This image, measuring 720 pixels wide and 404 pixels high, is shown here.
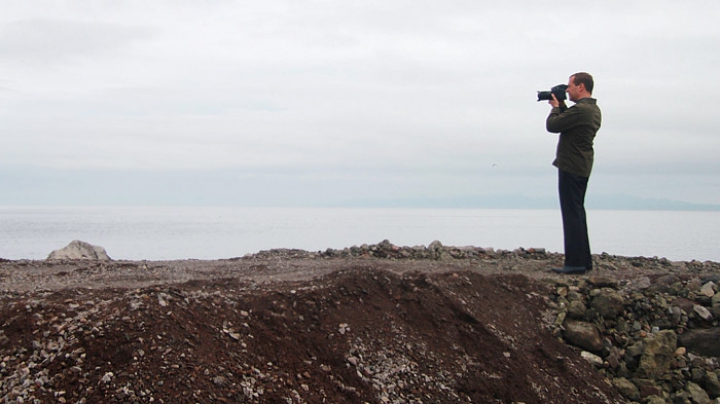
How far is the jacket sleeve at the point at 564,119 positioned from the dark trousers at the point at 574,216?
670 mm

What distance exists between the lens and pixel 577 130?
939 centimetres

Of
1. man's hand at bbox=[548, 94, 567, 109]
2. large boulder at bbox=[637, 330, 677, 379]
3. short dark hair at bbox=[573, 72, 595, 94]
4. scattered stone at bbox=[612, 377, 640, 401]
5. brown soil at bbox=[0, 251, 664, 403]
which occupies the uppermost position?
short dark hair at bbox=[573, 72, 595, 94]

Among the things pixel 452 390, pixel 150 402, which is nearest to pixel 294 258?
pixel 452 390

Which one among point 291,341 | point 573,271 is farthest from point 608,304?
point 291,341

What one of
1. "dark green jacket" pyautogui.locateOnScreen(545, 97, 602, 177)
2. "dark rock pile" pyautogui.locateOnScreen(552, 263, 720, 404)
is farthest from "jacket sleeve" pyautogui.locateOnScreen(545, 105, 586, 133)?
"dark rock pile" pyautogui.locateOnScreen(552, 263, 720, 404)

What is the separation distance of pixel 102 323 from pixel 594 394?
16.2 feet

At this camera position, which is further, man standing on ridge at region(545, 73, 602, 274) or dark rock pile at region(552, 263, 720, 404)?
man standing on ridge at region(545, 73, 602, 274)

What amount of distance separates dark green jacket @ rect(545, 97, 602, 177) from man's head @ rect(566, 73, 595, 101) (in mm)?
113

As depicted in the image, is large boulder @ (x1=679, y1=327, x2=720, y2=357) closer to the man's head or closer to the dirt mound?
the dirt mound

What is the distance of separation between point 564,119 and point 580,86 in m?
0.68

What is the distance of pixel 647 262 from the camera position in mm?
11375

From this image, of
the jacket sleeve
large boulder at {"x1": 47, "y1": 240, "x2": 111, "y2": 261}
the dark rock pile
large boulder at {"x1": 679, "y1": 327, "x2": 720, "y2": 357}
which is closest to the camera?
the dark rock pile

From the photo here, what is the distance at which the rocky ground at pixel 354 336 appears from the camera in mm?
5035

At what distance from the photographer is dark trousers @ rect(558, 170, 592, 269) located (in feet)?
30.8
